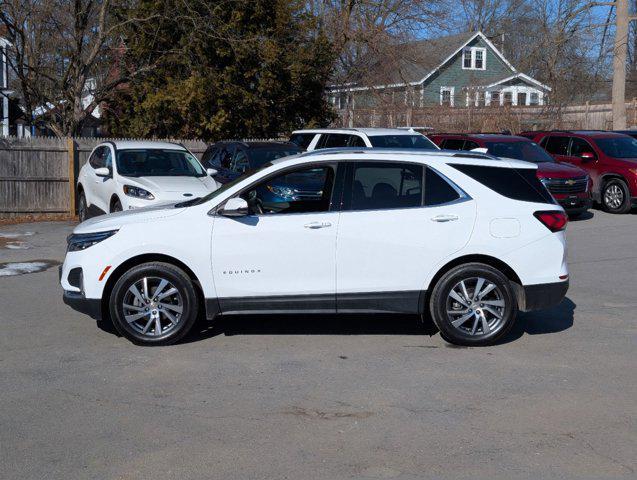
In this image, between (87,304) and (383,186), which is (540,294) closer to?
(383,186)

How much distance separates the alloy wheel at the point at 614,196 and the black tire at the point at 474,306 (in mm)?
12567

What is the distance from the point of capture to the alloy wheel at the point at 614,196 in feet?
62.7

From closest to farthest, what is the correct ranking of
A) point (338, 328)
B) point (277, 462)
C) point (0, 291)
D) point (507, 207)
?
point (277, 462) → point (507, 207) → point (338, 328) → point (0, 291)

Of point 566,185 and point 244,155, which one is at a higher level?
point 244,155

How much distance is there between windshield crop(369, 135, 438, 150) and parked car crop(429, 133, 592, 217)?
201cm

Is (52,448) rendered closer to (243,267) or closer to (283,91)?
(243,267)

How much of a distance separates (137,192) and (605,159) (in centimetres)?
1125

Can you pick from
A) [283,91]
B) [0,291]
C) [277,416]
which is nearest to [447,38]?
[283,91]

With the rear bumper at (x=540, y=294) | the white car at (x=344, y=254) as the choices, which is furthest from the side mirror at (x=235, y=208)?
the rear bumper at (x=540, y=294)

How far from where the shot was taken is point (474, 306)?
7664 millimetres

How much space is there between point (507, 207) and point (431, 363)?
5.45 ft

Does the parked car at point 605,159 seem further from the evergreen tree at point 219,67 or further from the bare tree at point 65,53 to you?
the bare tree at point 65,53

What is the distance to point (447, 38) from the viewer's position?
1911 inches

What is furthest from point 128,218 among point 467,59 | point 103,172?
point 467,59
